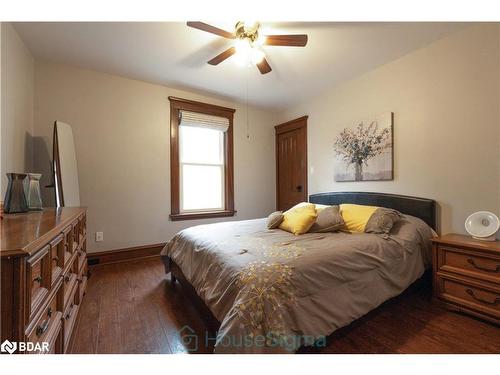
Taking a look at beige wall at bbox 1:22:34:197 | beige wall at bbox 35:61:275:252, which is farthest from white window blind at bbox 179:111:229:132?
beige wall at bbox 1:22:34:197

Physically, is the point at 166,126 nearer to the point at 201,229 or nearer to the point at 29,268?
the point at 201,229

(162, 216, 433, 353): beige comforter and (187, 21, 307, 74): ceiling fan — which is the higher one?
(187, 21, 307, 74): ceiling fan

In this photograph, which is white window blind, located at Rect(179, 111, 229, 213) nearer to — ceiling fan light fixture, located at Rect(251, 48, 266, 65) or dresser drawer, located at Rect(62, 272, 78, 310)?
ceiling fan light fixture, located at Rect(251, 48, 266, 65)

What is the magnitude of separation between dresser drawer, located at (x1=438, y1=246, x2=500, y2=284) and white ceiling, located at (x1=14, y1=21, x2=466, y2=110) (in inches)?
79.4

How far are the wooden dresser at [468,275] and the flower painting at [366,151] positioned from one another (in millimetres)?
1000

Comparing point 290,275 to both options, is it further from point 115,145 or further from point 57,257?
point 115,145

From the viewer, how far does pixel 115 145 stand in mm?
2979

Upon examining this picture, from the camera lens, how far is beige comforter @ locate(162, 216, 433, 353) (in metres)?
1.10

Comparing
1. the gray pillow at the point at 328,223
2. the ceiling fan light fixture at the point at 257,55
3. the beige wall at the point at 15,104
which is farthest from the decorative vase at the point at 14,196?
the gray pillow at the point at 328,223

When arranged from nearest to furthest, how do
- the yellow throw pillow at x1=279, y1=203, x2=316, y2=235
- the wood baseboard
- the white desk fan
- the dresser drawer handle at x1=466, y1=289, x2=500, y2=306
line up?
the dresser drawer handle at x1=466, y1=289, x2=500, y2=306 < the white desk fan < the yellow throw pillow at x1=279, y1=203, x2=316, y2=235 < the wood baseboard

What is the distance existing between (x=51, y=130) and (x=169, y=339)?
274cm

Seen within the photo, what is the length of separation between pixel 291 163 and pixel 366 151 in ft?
4.79

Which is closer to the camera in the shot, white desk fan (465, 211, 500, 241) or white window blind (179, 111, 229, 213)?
white desk fan (465, 211, 500, 241)

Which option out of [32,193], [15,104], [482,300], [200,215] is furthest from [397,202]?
[15,104]
